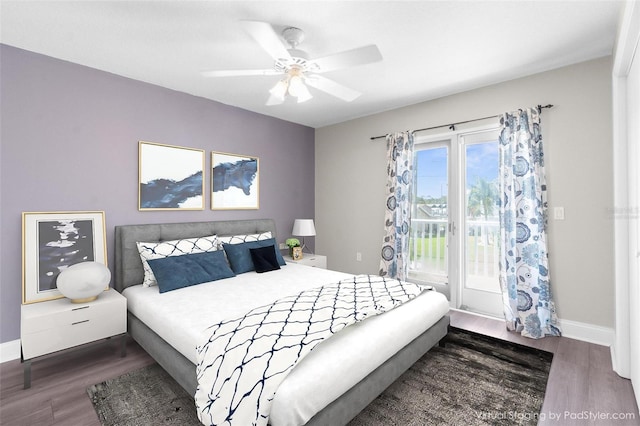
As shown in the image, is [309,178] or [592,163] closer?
[592,163]

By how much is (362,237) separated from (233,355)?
3.17 meters

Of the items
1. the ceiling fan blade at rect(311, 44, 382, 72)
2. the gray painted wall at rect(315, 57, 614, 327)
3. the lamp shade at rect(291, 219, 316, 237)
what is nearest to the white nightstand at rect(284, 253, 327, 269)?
the lamp shade at rect(291, 219, 316, 237)

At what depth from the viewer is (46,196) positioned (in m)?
2.63

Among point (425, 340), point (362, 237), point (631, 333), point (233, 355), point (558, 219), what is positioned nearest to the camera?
point (233, 355)

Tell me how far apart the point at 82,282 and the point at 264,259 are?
163 centimetres

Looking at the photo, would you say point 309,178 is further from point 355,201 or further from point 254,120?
point 254,120

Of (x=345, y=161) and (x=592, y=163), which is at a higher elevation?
(x=345, y=161)

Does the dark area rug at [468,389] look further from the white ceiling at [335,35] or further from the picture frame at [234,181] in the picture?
the picture frame at [234,181]

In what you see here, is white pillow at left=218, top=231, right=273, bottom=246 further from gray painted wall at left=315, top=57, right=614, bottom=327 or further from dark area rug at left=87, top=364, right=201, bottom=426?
→ gray painted wall at left=315, top=57, right=614, bottom=327

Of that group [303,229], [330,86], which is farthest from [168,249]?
[330,86]

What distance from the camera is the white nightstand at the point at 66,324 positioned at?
2.14 metres

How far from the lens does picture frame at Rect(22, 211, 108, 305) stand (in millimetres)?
2496

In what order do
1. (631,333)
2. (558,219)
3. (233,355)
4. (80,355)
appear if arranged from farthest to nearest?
(558,219), (80,355), (631,333), (233,355)

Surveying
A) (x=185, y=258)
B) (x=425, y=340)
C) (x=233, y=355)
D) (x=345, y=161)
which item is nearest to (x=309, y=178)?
(x=345, y=161)
